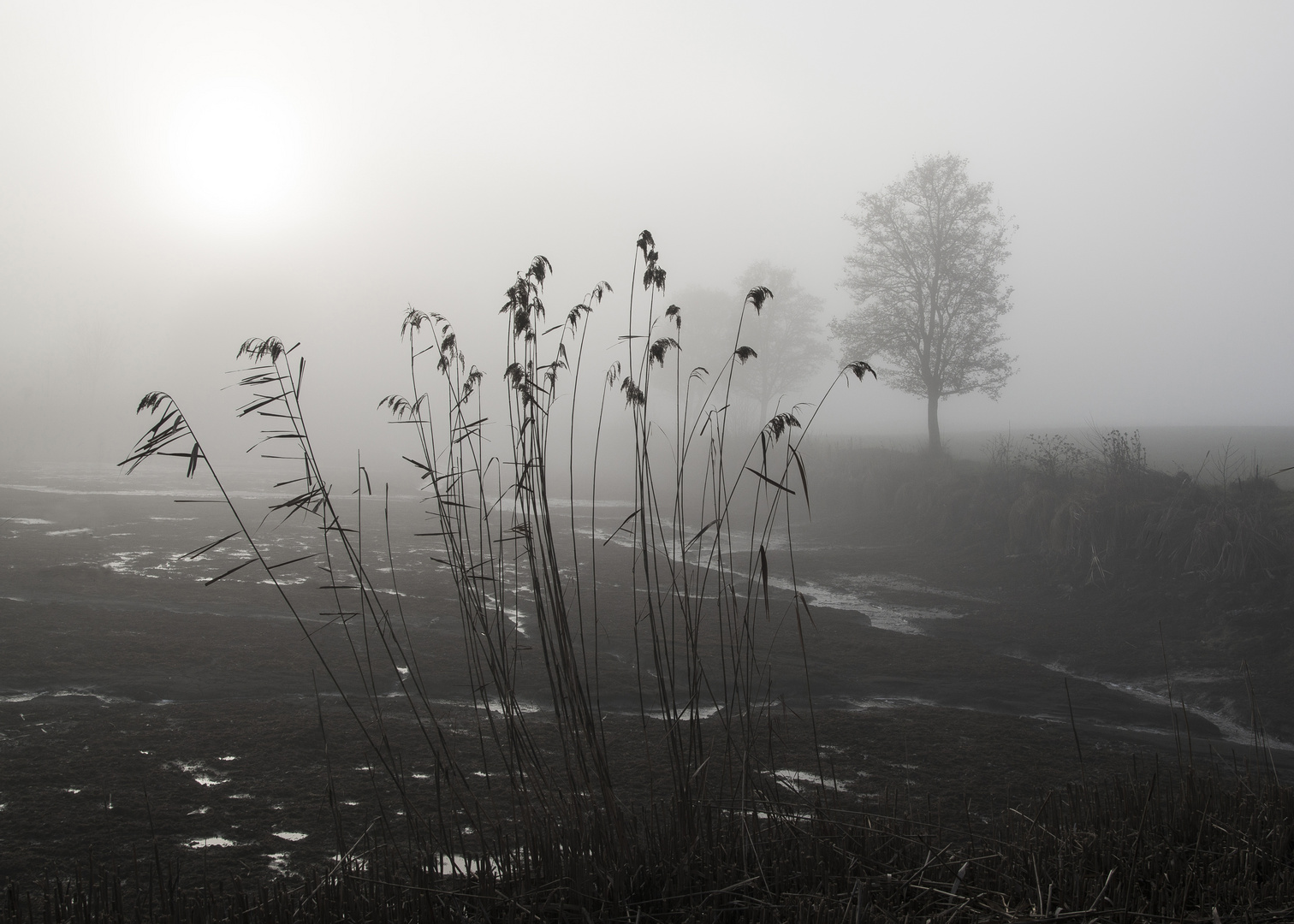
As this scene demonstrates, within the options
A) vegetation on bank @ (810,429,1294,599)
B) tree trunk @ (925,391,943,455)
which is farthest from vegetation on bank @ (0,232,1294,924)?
tree trunk @ (925,391,943,455)

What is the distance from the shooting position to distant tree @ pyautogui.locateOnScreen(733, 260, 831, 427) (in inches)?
1288

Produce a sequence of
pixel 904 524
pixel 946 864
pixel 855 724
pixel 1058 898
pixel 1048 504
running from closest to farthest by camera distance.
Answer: pixel 1058 898
pixel 946 864
pixel 855 724
pixel 1048 504
pixel 904 524

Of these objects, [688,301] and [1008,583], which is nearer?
[1008,583]

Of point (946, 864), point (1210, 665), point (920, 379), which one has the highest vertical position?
point (920, 379)

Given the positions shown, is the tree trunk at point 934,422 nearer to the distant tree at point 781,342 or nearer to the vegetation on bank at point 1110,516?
the vegetation on bank at point 1110,516

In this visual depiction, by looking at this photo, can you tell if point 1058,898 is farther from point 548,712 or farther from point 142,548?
point 142,548

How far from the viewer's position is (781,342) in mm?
33906

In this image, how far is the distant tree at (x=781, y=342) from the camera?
107ft

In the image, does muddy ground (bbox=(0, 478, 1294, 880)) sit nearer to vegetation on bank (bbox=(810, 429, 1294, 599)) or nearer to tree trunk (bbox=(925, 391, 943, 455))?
vegetation on bank (bbox=(810, 429, 1294, 599))

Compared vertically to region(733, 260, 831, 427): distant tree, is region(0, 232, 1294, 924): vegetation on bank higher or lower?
lower

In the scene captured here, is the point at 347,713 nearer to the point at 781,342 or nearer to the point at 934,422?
the point at 934,422

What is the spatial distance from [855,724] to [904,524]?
30.8ft

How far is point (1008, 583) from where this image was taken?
1000 centimetres

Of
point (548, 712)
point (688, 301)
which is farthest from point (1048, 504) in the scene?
point (688, 301)
